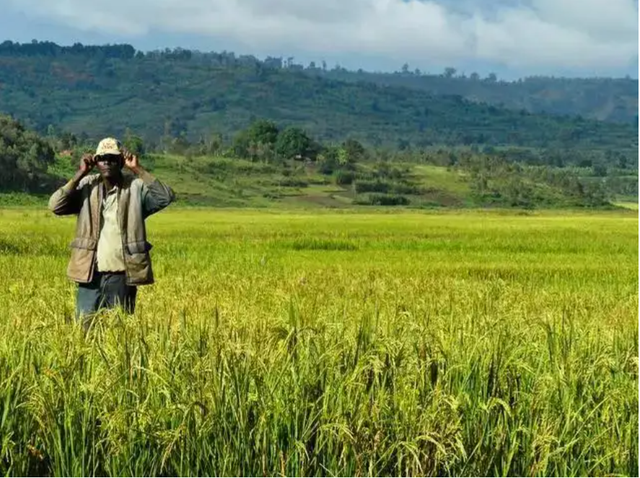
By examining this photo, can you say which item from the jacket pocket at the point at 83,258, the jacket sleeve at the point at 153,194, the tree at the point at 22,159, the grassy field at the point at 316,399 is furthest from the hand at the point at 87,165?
the tree at the point at 22,159

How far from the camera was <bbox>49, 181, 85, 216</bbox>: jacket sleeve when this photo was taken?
8.48 m

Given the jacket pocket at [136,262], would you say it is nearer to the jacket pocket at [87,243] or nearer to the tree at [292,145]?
the jacket pocket at [87,243]

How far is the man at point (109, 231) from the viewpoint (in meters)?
8.54

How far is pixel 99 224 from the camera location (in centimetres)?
857

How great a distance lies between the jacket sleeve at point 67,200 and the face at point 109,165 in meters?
0.27

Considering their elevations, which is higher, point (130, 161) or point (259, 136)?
point (130, 161)

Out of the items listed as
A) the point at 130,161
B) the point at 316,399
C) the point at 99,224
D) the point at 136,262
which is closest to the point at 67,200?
the point at 99,224

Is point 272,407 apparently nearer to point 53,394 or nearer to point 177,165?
point 53,394

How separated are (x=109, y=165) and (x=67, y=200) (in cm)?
49

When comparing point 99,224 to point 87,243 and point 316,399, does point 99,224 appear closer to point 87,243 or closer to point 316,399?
point 87,243

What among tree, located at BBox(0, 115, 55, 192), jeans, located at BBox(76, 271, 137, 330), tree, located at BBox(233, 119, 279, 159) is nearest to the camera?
jeans, located at BBox(76, 271, 137, 330)

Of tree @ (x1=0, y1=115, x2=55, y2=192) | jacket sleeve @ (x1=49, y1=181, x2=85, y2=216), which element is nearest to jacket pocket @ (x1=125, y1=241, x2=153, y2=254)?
jacket sleeve @ (x1=49, y1=181, x2=85, y2=216)

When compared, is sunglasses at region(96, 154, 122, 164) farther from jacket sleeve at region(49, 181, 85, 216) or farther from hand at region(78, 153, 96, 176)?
jacket sleeve at region(49, 181, 85, 216)

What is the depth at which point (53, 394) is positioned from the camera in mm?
5789
